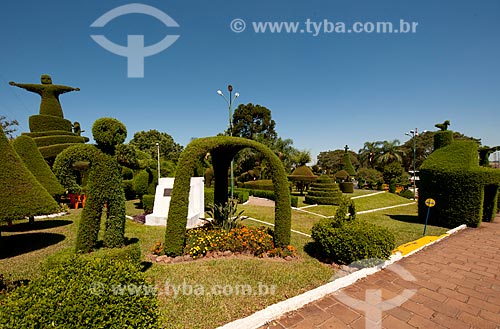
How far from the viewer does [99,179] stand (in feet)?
16.9

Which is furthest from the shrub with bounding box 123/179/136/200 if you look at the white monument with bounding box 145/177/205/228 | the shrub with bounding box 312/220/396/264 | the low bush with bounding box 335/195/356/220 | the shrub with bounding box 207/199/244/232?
the low bush with bounding box 335/195/356/220

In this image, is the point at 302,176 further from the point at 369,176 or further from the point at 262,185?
the point at 369,176

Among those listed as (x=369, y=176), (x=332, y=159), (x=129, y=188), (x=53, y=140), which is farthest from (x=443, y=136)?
(x=332, y=159)

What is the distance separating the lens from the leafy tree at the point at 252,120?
4906 cm

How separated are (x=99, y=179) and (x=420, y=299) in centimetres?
785

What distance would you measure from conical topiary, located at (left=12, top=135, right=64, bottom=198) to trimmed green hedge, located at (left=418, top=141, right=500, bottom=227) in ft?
67.3

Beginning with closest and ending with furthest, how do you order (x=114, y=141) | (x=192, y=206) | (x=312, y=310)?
(x=312, y=310), (x=114, y=141), (x=192, y=206)

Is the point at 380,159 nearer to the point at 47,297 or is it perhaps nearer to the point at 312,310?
the point at 312,310

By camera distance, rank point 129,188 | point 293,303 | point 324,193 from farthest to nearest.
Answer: point 129,188 → point 324,193 → point 293,303

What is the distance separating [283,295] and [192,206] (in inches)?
308

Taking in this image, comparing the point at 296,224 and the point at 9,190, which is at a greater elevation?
the point at 9,190

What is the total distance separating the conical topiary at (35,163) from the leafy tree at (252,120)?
38565 millimetres

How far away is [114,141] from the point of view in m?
5.24

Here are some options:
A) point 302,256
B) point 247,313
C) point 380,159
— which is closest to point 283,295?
point 247,313
